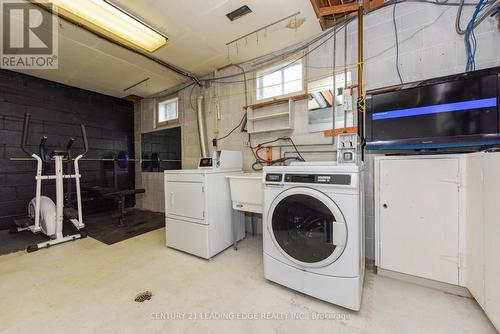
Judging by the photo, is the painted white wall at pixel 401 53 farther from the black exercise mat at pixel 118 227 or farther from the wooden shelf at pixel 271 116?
the black exercise mat at pixel 118 227

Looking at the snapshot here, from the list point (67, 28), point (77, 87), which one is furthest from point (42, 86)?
point (67, 28)

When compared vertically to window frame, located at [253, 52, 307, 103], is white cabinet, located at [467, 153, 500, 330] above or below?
below

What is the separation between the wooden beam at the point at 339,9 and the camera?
203 cm

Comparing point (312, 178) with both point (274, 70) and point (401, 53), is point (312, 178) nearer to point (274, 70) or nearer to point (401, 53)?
point (401, 53)

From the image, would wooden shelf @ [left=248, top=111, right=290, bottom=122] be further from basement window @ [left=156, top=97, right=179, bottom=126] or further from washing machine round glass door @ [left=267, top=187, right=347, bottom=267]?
basement window @ [left=156, top=97, right=179, bottom=126]

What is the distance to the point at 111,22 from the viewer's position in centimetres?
215

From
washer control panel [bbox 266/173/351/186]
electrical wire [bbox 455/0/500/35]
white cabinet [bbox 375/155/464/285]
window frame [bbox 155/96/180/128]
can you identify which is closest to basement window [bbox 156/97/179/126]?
window frame [bbox 155/96/180/128]

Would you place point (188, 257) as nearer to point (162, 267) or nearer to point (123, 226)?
point (162, 267)

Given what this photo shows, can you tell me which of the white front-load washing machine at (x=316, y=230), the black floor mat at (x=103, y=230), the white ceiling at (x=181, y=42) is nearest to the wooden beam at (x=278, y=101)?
the white ceiling at (x=181, y=42)

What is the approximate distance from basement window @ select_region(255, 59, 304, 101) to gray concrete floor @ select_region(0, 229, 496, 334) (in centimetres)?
220

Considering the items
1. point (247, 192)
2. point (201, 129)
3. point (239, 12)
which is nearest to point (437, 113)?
point (247, 192)

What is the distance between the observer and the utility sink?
86.3 inches

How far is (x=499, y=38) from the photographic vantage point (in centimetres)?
167

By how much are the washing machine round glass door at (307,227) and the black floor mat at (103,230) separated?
2.43 meters
